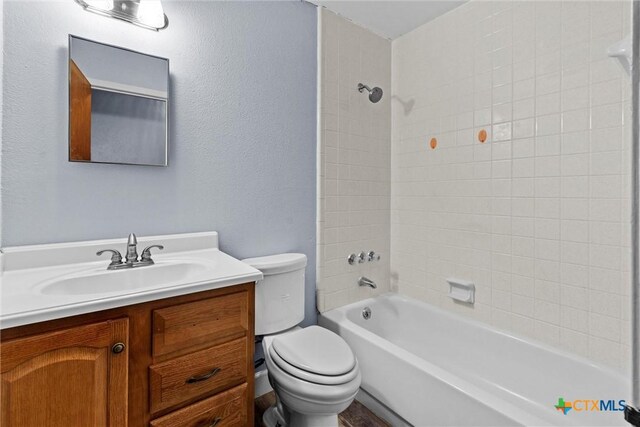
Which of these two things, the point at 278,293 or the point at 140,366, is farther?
the point at 278,293

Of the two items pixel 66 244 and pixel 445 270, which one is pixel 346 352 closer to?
pixel 445 270

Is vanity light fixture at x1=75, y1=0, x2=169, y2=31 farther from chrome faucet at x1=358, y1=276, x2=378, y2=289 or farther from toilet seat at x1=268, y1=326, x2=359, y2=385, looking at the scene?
chrome faucet at x1=358, y1=276, x2=378, y2=289

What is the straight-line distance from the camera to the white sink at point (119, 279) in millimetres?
1058

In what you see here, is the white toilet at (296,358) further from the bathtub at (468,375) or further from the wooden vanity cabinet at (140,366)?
the bathtub at (468,375)

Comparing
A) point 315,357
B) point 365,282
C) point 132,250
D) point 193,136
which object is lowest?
point 315,357

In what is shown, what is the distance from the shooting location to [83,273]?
113cm

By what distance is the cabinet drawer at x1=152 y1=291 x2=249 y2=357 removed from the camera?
38.7 inches

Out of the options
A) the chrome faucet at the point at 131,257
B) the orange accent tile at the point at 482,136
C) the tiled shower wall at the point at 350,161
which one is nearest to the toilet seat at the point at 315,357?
the tiled shower wall at the point at 350,161

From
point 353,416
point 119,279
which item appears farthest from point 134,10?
point 353,416

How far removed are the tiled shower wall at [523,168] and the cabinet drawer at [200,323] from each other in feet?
4.74

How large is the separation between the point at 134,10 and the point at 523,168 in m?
2.00

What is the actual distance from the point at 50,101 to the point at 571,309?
2.45 meters

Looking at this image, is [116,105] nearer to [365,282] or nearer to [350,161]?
[350,161]

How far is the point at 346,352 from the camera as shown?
Answer: 1366 mm
